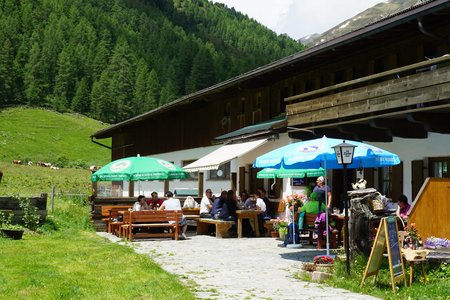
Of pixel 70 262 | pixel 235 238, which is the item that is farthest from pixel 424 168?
pixel 70 262

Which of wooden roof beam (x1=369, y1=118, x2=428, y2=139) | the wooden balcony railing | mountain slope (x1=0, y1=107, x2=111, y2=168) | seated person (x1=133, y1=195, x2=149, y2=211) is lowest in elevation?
seated person (x1=133, y1=195, x2=149, y2=211)

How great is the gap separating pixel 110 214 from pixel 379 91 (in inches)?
355

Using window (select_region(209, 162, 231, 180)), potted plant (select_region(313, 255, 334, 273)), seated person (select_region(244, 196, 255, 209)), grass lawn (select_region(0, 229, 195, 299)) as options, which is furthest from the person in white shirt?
potted plant (select_region(313, 255, 334, 273))

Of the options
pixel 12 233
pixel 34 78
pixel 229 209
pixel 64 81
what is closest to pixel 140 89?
pixel 64 81

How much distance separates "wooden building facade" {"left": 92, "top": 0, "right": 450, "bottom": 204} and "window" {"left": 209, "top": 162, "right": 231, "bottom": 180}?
2.13 metres

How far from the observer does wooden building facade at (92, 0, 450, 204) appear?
1320 cm

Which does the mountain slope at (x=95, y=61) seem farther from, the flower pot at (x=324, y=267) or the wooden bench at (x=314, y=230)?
the flower pot at (x=324, y=267)

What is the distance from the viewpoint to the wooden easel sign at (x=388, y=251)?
8828 millimetres

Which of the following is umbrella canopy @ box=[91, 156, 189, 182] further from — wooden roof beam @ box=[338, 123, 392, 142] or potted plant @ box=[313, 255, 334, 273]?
potted plant @ box=[313, 255, 334, 273]

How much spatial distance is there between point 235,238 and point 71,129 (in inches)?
3414

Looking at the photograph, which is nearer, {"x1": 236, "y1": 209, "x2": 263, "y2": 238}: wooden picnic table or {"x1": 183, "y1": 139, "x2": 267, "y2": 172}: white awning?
{"x1": 236, "y1": 209, "x2": 263, "y2": 238}: wooden picnic table

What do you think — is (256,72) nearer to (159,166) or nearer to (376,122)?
(159,166)

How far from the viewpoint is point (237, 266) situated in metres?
11.3

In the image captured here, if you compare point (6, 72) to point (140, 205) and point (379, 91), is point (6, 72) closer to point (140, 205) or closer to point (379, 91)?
point (140, 205)
